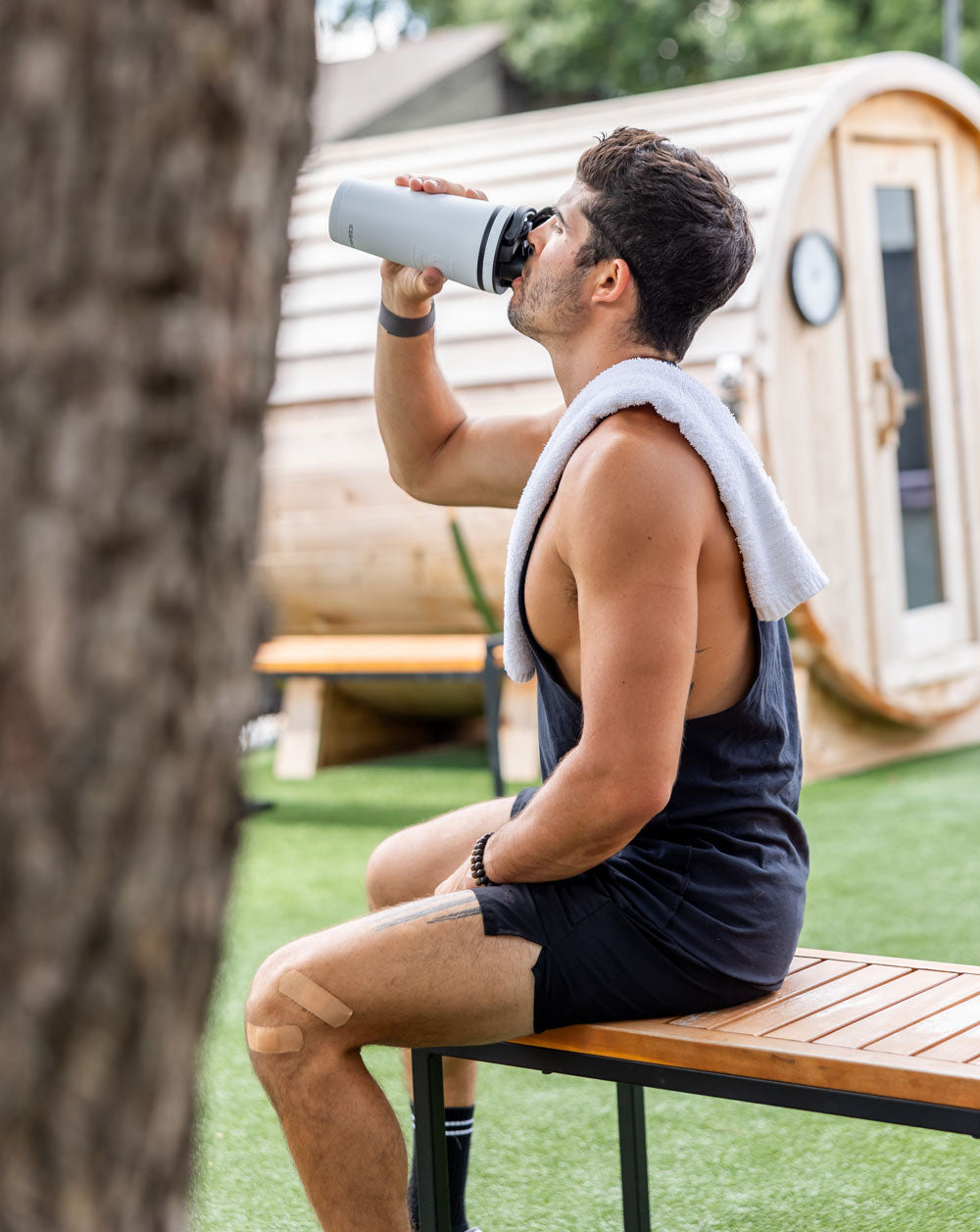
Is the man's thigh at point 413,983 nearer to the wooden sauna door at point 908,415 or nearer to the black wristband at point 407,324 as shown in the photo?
the black wristband at point 407,324

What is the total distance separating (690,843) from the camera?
2.03 m

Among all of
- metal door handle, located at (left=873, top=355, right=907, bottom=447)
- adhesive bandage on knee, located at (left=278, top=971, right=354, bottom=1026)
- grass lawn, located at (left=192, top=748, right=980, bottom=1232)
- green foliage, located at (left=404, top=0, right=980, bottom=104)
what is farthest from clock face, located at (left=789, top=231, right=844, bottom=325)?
green foliage, located at (left=404, top=0, right=980, bottom=104)

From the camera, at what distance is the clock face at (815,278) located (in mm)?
5894

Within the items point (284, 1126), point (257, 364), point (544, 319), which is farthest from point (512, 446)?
point (257, 364)

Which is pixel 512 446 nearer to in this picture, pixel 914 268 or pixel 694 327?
pixel 694 327

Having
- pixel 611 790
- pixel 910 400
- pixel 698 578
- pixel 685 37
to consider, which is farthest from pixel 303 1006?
pixel 685 37

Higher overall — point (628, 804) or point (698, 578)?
point (698, 578)

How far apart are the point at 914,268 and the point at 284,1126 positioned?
567 centimetres

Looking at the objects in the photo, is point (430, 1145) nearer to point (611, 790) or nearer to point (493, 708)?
point (611, 790)

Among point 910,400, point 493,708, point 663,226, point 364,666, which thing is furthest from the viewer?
point 910,400

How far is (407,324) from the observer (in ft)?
8.38

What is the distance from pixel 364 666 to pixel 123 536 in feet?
16.6

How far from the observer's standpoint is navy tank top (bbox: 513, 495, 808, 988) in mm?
2002

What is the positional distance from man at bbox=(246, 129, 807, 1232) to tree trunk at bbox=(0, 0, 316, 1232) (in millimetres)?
962
